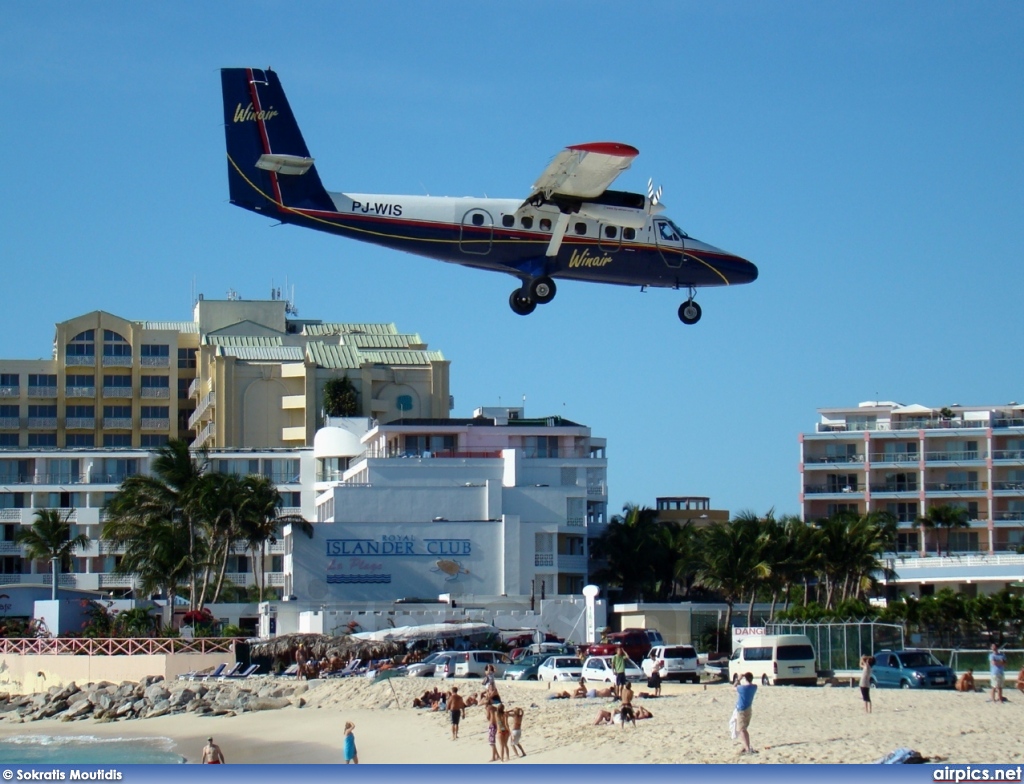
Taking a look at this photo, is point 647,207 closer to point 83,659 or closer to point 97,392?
point 83,659

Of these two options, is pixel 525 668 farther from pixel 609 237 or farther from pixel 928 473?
pixel 928 473

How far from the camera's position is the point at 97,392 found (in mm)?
125375

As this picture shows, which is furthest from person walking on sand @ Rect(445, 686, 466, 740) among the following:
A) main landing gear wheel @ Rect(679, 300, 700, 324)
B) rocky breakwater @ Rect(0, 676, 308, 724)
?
rocky breakwater @ Rect(0, 676, 308, 724)

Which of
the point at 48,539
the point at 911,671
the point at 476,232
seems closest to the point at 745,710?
the point at 911,671

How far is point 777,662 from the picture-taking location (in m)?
44.8

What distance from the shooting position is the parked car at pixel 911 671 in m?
41.8

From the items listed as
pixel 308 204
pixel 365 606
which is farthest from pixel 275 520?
pixel 308 204

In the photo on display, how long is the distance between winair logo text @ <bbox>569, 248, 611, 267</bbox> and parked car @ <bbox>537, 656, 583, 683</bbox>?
1419 cm

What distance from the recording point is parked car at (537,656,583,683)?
48812mm

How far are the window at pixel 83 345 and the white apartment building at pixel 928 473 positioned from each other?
5499cm

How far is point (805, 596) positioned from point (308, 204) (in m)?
46.9

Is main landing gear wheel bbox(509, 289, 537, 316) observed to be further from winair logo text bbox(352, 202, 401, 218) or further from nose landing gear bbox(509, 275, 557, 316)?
winair logo text bbox(352, 202, 401, 218)

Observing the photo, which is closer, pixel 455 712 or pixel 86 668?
pixel 455 712

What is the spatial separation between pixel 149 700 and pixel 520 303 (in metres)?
25.7
